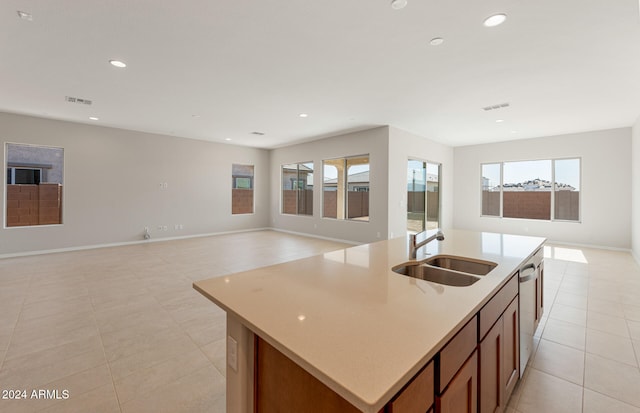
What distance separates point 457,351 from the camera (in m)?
0.97

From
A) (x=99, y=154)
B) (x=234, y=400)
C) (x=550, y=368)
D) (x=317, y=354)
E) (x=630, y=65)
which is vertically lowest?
(x=550, y=368)

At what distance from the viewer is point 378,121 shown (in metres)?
5.70

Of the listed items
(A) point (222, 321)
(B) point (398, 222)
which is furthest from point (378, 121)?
(A) point (222, 321)

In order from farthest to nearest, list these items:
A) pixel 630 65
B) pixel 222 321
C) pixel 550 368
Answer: pixel 630 65 → pixel 222 321 → pixel 550 368

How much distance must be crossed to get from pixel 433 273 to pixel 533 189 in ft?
24.4

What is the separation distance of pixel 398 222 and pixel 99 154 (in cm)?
692

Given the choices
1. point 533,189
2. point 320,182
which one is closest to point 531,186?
point 533,189

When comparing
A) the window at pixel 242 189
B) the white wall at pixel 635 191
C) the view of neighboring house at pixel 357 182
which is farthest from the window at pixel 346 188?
the white wall at pixel 635 191

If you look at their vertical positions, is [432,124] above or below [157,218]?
above

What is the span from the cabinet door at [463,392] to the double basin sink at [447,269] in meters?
0.54

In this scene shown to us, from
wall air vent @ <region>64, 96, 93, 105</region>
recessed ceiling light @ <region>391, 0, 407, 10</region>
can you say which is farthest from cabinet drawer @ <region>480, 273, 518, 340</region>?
wall air vent @ <region>64, 96, 93, 105</region>

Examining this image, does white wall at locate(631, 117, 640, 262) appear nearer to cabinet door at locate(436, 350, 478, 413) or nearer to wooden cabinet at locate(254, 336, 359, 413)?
cabinet door at locate(436, 350, 478, 413)

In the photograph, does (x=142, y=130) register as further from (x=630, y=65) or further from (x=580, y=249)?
(x=580, y=249)

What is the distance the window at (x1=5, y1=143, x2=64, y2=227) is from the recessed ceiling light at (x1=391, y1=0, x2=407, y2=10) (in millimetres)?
6964
